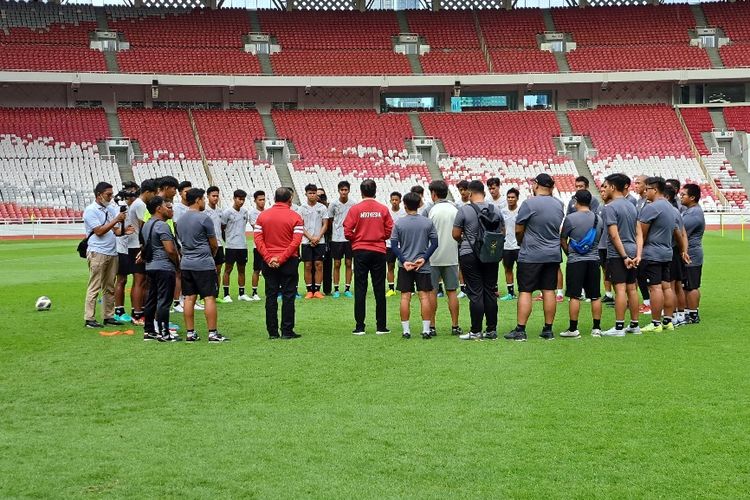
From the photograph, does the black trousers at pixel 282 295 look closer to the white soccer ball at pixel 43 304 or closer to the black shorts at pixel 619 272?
the black shorts at pixel 619 272

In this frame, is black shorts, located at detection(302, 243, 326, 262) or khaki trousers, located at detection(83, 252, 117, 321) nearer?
khaki trousers, located at detection(83, 252, 117, 321)

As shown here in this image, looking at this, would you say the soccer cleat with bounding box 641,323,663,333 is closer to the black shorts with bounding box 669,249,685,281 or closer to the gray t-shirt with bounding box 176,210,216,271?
the black shorts with bounding box 669,249,685,281

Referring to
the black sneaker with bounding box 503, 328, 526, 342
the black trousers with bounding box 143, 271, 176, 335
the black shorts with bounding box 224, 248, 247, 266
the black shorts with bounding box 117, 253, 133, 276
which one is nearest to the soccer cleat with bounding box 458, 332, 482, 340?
the black sneaker with bounding box 503, 328, 526, 342

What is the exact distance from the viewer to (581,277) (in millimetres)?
11688

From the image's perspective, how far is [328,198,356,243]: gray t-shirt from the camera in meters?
17.2

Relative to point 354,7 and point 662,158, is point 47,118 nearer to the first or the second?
point 354,7

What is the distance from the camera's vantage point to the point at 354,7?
57.8m

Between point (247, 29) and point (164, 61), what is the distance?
6062mm

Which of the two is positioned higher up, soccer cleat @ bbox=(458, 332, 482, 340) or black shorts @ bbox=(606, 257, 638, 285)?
black shorts @ bbox=(606, 257, 638, 285)

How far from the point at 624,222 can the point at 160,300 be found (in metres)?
6.04

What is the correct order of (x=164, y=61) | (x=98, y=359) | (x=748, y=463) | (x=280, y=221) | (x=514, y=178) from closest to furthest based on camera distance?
(x=748, y=463)
(x=98, y=359)
(x=280, y=221)
(x=514, y=178)
(x=164, y=61)

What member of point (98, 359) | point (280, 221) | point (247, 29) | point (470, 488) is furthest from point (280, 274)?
point (247, 29)

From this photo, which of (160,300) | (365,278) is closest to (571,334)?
(365,278)

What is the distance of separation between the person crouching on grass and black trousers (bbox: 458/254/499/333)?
46 centimetres
